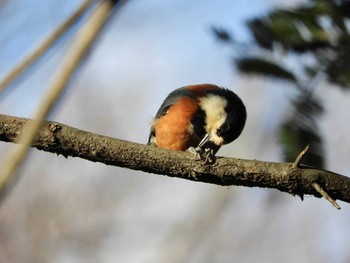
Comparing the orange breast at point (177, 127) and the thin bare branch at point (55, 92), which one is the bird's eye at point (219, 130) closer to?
the orange breast at point (177, 127)

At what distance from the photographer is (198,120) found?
11.1ft

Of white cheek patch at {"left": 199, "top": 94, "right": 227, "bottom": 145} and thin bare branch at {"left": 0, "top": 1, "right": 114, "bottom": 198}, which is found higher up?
white cheek patch at {"left": 199, "top": 94, "right": 227, "bottom": 145}

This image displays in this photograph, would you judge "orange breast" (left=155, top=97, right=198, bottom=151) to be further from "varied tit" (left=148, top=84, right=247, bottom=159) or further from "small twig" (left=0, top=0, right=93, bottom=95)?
"small twig" (left=0, top=0, right=93, bottom=95)

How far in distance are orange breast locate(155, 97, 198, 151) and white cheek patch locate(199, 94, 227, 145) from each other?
64 millimetres

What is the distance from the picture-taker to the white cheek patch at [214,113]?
10.9ft

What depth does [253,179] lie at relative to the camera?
2.12 metres

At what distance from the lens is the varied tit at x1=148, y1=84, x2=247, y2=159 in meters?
3.32

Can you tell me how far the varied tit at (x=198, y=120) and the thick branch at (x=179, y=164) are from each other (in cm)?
107

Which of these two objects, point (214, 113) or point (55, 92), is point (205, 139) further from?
point (55, 92)

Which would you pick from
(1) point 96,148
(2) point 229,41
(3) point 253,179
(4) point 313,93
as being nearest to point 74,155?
(1) point 96,148

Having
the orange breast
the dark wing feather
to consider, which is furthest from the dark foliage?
the dark wing feather

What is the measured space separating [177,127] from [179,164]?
1237 mm

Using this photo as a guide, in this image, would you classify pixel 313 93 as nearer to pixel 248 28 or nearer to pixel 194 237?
pixel 248 28

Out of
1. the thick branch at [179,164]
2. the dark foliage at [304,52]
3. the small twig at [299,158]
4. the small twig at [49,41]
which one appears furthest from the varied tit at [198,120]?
the small twig at [49,41]
